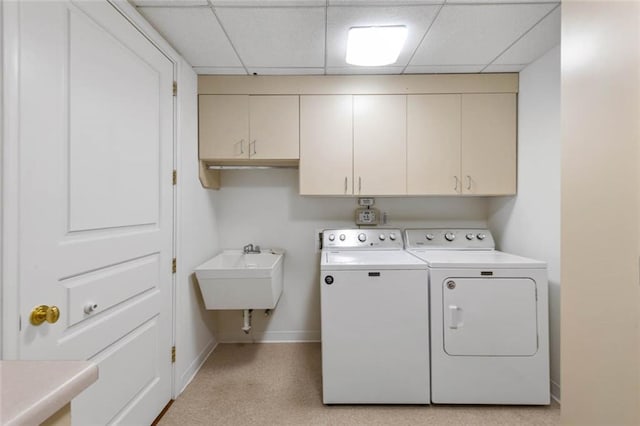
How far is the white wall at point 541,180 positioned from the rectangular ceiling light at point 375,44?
3.34 ft

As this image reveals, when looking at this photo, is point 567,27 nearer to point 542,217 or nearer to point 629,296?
point 629,296

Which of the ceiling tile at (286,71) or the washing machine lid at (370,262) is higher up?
the ceiling tile at (286,71)

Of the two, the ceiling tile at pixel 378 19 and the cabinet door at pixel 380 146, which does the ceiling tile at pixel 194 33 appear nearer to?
the ceiling tile at pixel 378 19

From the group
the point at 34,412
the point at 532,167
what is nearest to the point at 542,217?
the point at 532,167

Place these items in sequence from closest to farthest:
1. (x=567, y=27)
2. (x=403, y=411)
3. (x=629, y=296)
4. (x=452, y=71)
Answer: (x=629, y=296) → (x=567, y=27) → (x=403, y=411) → (x=452, y=71)

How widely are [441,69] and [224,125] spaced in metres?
1.71

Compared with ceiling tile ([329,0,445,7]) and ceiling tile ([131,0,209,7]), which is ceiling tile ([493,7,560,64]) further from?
ceiling tile ([131,0,209,7])

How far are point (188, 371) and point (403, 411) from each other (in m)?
1.48

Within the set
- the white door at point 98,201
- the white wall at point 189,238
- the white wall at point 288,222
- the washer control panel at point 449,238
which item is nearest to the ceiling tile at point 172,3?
the white door at point 98,201

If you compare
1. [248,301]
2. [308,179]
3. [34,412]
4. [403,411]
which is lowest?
[403,411]

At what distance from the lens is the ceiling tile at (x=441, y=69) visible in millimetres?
2180

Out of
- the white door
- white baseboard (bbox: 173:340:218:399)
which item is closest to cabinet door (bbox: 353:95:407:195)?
the white door

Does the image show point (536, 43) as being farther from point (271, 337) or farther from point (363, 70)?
point (271, 337)

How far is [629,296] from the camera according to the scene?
865 millimetres
